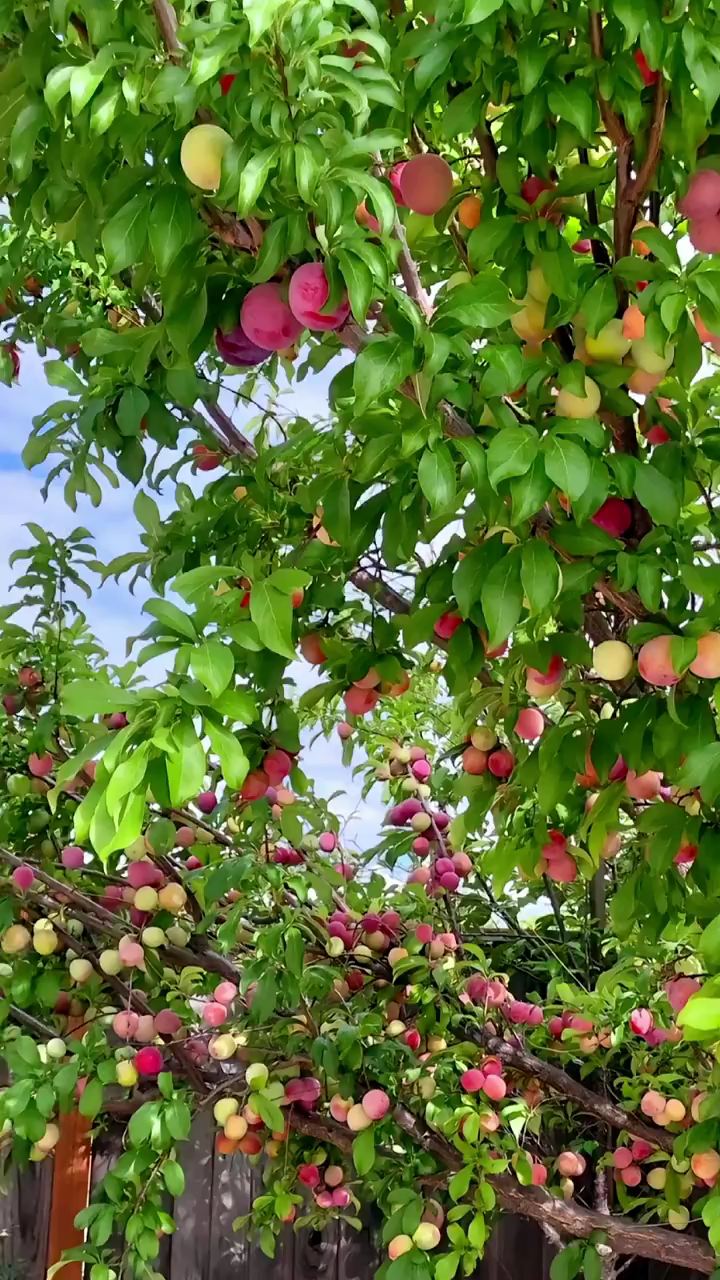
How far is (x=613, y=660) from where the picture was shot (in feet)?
3.31

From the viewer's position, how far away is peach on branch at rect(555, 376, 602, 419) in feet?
2.98

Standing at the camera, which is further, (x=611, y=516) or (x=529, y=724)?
(x=529, y=724)

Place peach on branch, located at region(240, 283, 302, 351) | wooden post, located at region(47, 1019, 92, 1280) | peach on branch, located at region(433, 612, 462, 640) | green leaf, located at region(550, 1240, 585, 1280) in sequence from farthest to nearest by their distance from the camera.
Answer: wooden post, located at region(47, 1019, 92, 1280) < green leaf, located at region(550, 1240, 585, 1280) < peach on branch, located at region(433, 612, 462, 640) < peach on branch, located at region(240, 283, 302, 351)

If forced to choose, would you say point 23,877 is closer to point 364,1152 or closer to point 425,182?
point 364,1152

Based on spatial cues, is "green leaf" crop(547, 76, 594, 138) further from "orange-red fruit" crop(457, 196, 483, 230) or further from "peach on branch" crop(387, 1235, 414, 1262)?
"peach on branch" crop(387, 1235, 414, 1262)

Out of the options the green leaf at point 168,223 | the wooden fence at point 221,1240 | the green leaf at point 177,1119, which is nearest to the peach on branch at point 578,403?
the green leaf at point 168,223

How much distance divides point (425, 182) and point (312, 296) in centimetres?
21

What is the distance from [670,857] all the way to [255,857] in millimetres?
704

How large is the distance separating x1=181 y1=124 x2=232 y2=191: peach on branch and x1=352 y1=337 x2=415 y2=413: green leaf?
144 mm

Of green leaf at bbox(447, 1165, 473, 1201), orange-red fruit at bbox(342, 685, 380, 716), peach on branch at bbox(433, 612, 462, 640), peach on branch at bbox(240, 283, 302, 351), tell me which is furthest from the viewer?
green leaf at bbox(447, 1165, 473, 1201)

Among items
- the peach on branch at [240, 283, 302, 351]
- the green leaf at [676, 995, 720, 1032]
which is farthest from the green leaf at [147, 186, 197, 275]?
the green leaf at [676, 995, 720, 1032]

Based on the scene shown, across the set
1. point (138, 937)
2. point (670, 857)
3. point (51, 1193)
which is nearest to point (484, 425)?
point (670, 857)

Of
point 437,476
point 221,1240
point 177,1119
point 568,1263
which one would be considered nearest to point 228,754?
point 437,476

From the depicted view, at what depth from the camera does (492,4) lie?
71cm
